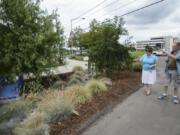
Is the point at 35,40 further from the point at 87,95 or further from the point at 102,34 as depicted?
the point at 102,34

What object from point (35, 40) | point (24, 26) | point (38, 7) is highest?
point (38, 7)

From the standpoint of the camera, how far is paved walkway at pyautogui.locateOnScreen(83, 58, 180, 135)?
2143mm

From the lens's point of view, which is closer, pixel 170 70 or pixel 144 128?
pixel 144 128

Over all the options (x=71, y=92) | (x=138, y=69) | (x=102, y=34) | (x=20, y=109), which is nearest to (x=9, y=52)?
(x=20, y=109)

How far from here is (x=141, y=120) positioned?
2.46m

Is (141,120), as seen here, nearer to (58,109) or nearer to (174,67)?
(174,67)

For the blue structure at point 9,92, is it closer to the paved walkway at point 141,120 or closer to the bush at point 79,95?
the bush at point 79,95

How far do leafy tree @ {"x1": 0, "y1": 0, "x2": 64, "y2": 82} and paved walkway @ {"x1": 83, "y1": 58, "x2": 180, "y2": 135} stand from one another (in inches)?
108

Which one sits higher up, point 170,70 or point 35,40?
point 35,40

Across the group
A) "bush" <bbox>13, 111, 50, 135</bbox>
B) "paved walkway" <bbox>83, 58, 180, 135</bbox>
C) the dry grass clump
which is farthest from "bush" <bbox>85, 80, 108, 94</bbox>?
"bush" <bbox>13, 111, 50, 135</bbox>

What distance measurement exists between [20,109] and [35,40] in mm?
2028

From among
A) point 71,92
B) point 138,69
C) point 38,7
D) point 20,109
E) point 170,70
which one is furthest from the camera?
point 138,69

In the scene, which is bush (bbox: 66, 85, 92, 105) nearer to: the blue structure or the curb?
the curb

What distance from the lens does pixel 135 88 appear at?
453 cm
